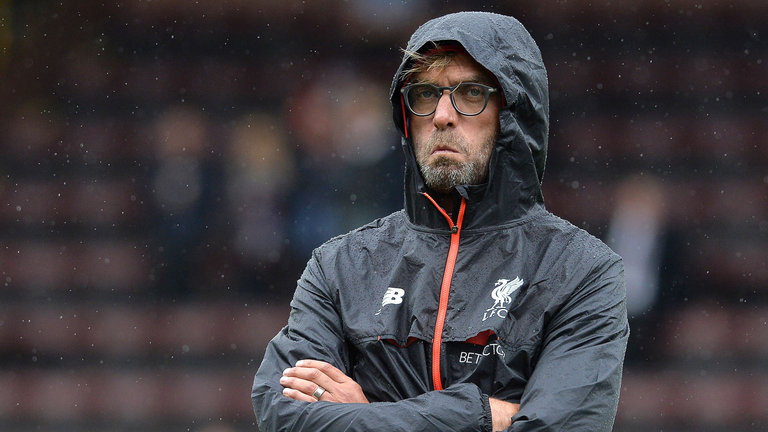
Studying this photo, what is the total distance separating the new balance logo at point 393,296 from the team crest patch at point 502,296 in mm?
154

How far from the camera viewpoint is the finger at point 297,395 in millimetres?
1745

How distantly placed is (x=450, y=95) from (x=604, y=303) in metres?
0.43

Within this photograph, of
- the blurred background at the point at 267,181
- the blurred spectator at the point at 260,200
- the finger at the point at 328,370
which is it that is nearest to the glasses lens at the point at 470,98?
the finger at the point at 328,370

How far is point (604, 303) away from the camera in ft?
5.71

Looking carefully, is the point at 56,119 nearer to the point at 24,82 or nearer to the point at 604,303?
the point at 24,82

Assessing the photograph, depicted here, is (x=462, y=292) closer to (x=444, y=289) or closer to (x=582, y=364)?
(x=444, y=289)

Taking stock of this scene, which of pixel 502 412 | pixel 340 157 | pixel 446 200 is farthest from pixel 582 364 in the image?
pixel 340 157

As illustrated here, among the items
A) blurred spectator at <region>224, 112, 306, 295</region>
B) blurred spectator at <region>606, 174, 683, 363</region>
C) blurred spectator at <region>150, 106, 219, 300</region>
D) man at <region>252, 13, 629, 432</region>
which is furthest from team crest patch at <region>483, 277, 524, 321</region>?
blurred spectator at <region>150, 106, 219, 300</region>

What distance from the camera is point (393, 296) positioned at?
183 centimetres

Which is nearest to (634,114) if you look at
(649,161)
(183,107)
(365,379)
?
(649,161)

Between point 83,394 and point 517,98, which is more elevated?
point 517,98

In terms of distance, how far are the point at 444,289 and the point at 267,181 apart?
93.0 inches

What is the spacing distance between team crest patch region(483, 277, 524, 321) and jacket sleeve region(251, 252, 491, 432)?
13 cm

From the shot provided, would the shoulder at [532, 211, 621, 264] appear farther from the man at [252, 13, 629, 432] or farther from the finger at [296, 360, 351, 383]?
the finger at [296, 360, 351, 383]
